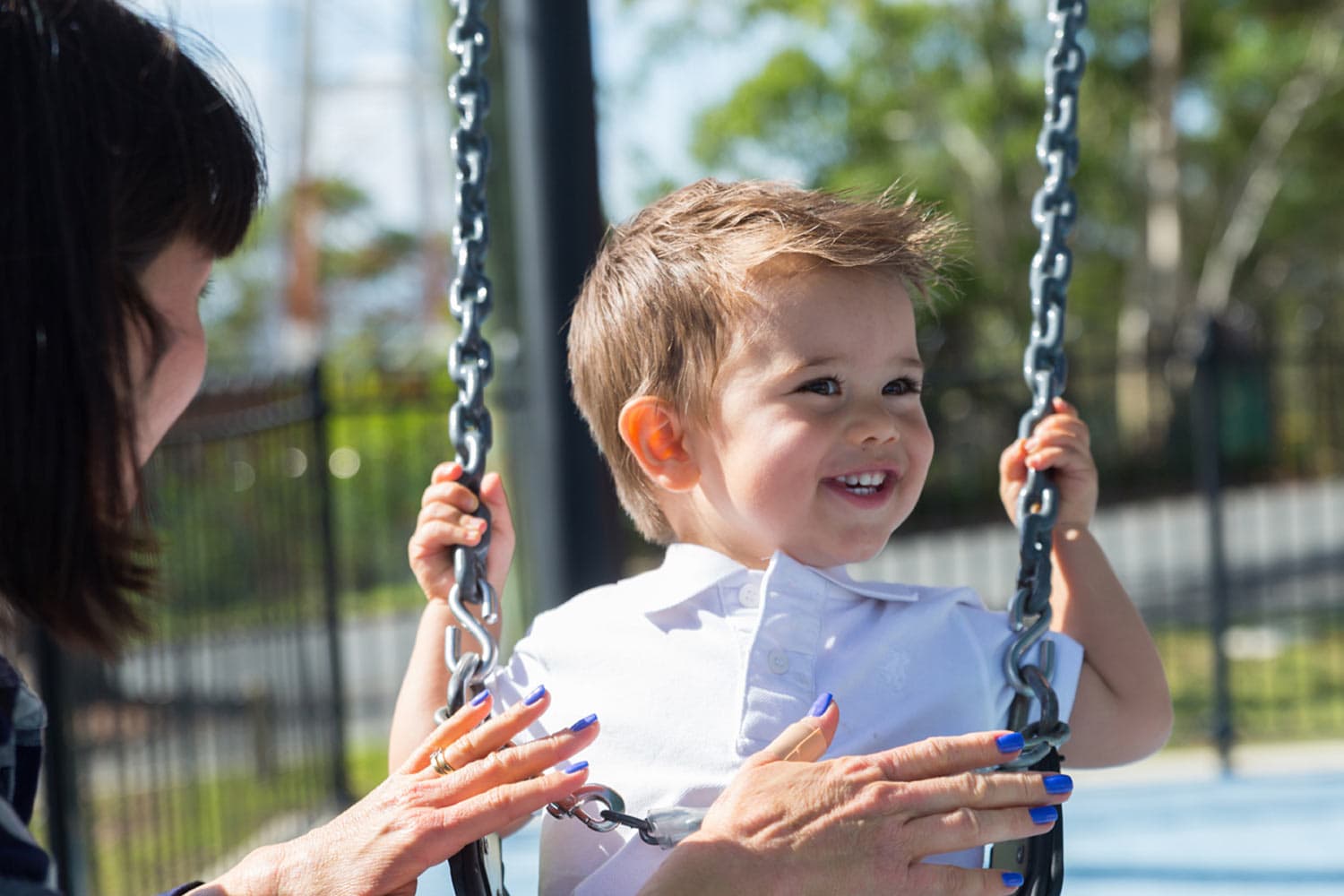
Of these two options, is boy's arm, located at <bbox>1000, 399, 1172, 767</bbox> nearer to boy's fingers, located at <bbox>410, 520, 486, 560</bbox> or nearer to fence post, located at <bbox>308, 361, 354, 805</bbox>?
boy's fingers, located at <bbox>410, 520, 486, 560</bbox>

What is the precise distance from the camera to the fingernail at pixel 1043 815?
4.84 feet

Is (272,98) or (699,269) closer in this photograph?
(699,269)

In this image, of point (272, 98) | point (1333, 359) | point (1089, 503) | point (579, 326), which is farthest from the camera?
point (272, 98)

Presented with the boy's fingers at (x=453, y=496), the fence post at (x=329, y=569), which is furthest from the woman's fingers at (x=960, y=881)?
the fence post at (x=329, y=569)

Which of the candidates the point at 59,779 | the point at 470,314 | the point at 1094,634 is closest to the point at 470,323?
the point at 470,314

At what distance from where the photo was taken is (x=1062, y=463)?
71.5 inches

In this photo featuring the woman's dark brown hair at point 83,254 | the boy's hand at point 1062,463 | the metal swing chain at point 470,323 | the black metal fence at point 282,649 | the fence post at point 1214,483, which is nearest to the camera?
the woman's dark brown hair at point 83,254

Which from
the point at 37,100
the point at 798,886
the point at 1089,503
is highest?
the point at 37,100

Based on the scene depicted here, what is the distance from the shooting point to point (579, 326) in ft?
6.65

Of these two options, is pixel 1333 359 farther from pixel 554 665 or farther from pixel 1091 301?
pixel 1091 301

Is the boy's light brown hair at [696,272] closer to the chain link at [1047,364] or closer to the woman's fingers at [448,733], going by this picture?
the chain link at [1047,364]

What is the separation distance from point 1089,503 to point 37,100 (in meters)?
1.36

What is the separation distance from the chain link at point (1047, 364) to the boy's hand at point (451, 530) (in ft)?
2.14

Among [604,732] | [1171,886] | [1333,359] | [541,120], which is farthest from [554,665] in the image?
[1333,359]
